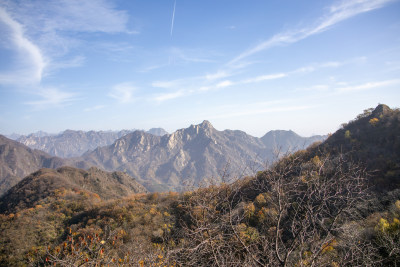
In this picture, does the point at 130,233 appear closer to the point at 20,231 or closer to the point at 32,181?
the point at 20,231

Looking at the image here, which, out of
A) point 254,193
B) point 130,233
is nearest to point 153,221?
point 130,233

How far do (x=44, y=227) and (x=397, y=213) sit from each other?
51.7 metres

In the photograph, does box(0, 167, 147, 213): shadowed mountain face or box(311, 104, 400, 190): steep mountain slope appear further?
box(0, 167, 147, 213): shadowed mountain face

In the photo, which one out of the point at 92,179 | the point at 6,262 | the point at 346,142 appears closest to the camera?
the point at 6,262

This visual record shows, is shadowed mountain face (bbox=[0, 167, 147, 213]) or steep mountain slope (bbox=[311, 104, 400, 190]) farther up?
steep mountain slope (bbox=[311, 104, 400, 190])

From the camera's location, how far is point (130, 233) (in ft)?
88.6

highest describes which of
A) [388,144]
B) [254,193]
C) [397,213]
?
[388,144]

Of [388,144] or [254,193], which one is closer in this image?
[388,144]

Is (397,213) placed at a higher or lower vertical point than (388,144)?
lower

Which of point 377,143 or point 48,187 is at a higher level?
point 377,143

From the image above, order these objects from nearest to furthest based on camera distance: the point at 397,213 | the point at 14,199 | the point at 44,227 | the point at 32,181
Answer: the point at 397,213 → the point at 44,227 → the point at 14,199 → the point at 32,181

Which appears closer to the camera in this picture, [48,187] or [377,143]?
[377,143]

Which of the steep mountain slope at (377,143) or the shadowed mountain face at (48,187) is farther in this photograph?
the shadowed mountain face at (48,187)

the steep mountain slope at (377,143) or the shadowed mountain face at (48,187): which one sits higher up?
the steep mountain slope at (377,143)
